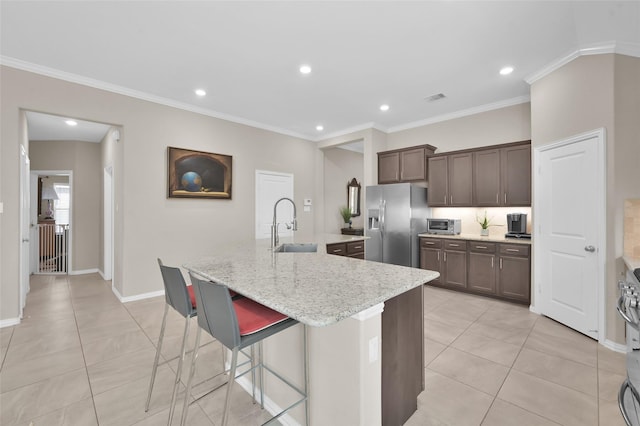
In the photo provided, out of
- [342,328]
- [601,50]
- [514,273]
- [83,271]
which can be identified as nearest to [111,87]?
[83,271]

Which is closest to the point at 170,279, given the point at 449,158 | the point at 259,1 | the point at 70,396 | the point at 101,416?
the point at 101,416

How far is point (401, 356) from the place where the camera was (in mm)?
1609

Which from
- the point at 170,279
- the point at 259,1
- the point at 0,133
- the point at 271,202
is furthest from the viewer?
the point at 271,202

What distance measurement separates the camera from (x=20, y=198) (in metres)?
3.21

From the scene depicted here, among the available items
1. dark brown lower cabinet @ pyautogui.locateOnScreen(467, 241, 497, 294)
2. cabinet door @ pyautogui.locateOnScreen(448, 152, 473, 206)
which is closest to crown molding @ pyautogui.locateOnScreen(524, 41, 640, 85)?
cabinet door @ pyautogui.locateOnScreen(448, 152, 473, 206)

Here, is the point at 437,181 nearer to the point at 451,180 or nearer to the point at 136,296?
the point at 451,180

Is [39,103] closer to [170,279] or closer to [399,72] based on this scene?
[170,279]

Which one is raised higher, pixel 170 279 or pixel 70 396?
pixel 170 279

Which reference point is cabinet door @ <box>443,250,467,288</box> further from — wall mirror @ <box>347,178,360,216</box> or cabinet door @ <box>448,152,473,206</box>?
wall mirror @ <box>347,178,360,216</box>

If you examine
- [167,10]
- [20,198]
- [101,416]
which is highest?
[167,10]

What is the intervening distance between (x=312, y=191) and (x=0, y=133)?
466 cm

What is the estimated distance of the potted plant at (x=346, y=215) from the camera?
6.86 meters

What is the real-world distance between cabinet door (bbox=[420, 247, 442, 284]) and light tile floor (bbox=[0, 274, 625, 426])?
106 centimetres

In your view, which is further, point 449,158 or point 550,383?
point 449,158
